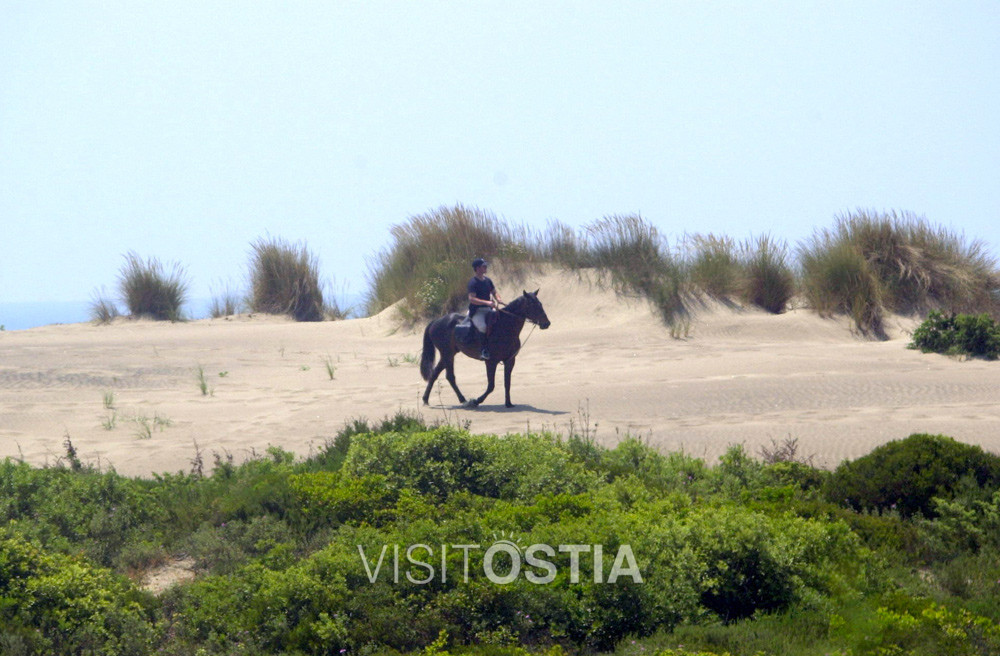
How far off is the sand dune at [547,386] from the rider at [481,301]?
0.96 metres

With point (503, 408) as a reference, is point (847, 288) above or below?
above

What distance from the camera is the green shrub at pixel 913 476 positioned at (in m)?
7.04

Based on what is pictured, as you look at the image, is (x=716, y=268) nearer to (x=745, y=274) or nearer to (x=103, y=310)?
(x=745, y=274)

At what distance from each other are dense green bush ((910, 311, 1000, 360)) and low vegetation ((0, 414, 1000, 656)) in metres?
8.65

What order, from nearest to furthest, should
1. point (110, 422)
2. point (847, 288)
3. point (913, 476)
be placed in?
point (913, 476), point (110, 422), point (847, 288)

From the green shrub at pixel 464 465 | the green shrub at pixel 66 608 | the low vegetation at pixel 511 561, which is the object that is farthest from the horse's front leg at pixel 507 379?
the green shrub at pixel 66 608

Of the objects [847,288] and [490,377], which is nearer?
[490,377]

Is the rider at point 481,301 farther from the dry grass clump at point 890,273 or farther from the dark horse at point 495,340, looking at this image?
the dry grass clump at point 890,273

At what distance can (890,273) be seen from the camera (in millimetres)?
20406

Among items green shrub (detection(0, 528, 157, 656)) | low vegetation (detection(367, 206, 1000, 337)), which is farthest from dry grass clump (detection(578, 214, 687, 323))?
green shrub (detection(0, 528, 157, 656))

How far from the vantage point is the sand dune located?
10.4 m

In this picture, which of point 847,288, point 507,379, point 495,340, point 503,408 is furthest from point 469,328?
point 847,288

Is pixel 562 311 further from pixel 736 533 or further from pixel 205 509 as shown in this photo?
pixel 736 533

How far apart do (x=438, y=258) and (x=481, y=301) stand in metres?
11.3
